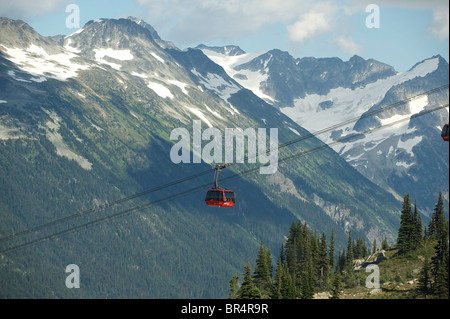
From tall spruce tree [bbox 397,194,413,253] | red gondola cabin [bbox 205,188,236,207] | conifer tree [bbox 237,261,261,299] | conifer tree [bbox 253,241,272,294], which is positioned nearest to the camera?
red gondola cabin [bbox 205,188,236,207]

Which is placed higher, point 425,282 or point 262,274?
point 262,274

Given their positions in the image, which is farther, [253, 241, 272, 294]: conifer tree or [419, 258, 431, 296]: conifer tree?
[253, 241, 272, 294]: conifer tree

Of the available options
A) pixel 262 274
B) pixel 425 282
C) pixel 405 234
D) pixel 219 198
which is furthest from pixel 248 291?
pixel 405 234

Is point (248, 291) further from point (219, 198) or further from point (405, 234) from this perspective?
point (405, 234)

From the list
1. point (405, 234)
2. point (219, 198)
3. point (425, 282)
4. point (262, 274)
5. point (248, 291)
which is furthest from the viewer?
point (262, 274)

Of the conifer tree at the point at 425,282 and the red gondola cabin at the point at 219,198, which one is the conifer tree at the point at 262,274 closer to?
the red gondola cabin at the point at 219,198

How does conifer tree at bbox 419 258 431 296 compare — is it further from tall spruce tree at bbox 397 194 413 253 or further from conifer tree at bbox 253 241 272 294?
conifer tree at bbox 253 241 272 294

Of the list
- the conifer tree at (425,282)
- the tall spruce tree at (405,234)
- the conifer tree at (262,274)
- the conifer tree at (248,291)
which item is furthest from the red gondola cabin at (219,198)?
the conifer tree at (262,274)

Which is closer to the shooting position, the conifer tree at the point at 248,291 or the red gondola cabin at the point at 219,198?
the red gondola cabin at the point at 219,198

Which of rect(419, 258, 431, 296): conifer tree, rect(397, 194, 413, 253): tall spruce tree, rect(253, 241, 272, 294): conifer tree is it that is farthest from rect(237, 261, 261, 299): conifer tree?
rect(419, 258, 431, 296): conifer tree
